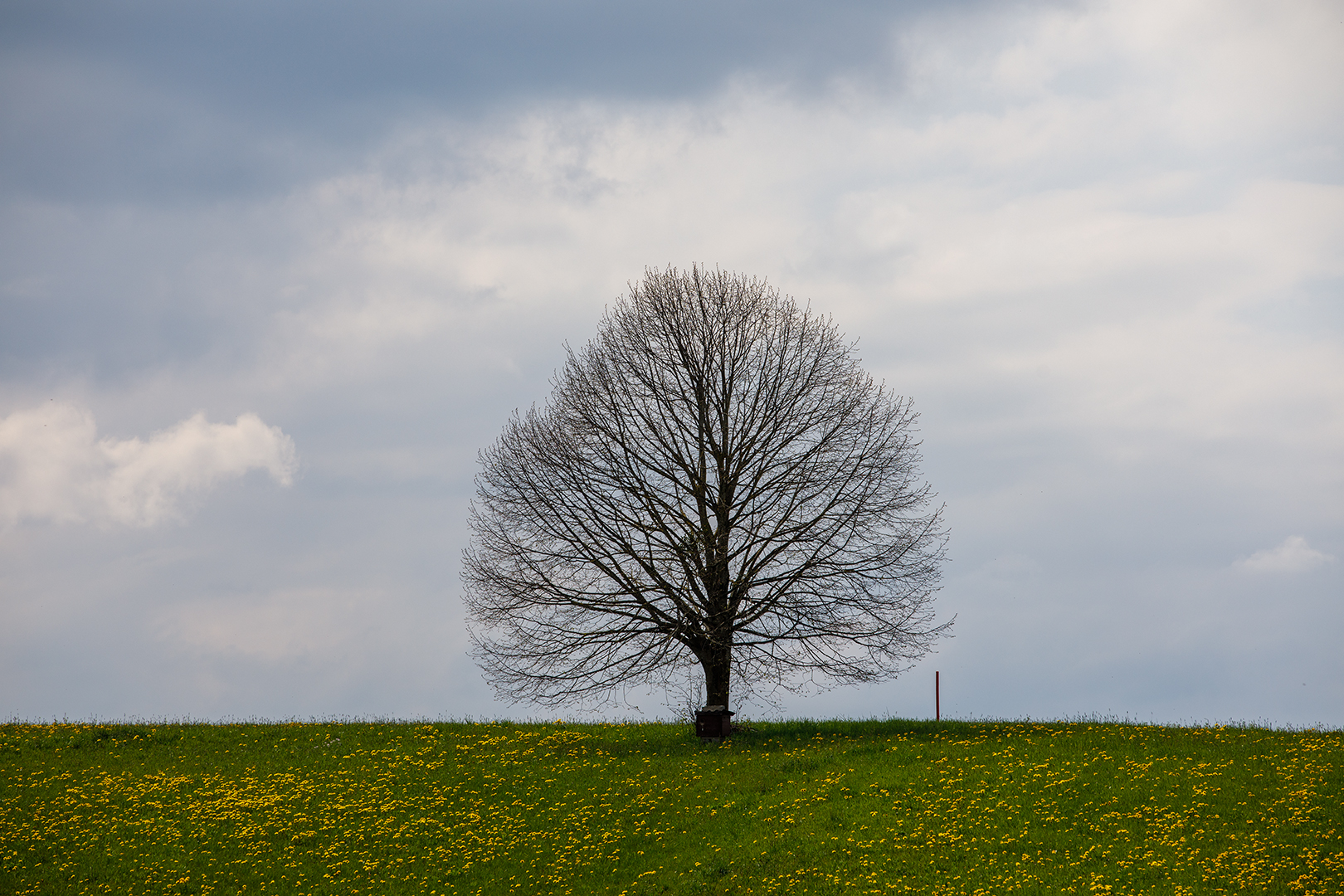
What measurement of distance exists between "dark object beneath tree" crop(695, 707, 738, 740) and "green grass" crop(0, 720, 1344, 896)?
1.55 feet

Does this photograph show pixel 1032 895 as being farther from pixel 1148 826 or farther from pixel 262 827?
pixel 262 827

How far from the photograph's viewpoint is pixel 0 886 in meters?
18.3

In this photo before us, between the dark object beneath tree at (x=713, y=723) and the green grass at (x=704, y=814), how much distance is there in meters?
0.47

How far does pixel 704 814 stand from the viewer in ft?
62.8

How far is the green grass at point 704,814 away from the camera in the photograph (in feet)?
53.5

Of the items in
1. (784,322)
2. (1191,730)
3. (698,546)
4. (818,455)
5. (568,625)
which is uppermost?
(784,322)

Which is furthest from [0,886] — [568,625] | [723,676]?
[723,676]

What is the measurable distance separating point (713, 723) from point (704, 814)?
4.80 meters

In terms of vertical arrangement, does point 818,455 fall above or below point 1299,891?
above

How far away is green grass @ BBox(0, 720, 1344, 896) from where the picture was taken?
16297 millimetres

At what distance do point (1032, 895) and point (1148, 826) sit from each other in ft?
10.8

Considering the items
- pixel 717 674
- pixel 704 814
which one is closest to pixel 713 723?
pixel 717 674

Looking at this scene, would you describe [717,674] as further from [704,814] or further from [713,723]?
[704,814]

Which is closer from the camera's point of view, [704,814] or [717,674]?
[704,814]
